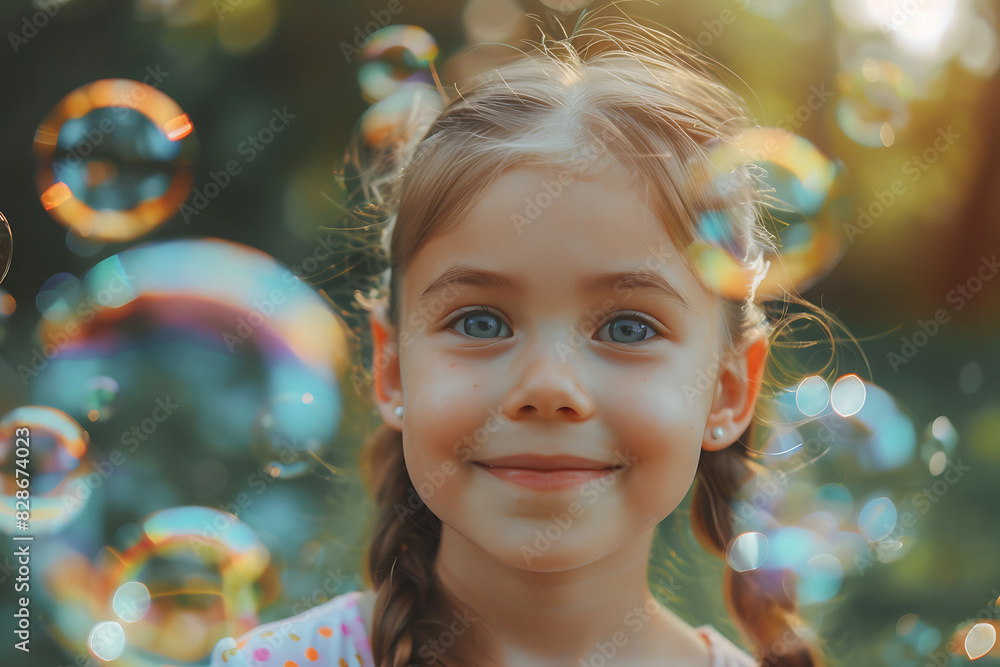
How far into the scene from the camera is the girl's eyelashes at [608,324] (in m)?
0.85

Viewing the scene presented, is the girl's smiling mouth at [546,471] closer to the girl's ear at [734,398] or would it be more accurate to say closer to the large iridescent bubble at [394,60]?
the girl's ear at [734,398]

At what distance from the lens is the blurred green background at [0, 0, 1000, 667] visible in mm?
1480

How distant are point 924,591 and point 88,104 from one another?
83.8 inches

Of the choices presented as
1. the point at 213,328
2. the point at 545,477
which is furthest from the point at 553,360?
the point at 213,328

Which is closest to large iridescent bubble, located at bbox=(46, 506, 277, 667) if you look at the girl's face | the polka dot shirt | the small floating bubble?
the polka dot shirt

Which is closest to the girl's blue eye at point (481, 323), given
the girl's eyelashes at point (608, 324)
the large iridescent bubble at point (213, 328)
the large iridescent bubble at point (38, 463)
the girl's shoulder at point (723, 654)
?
the girl's eyelashes at point (608, 324)

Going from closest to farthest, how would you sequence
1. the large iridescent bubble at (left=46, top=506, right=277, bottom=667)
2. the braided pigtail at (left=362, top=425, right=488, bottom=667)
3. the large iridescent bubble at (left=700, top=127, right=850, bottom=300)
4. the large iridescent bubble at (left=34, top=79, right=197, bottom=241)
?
the braided pigtail at (left=362, top=425, right=488, bottom=667)
the large iridescent bubble at (left=700, top=127, right=850, bottom=300)
the large iridescent bubble at (left=46, top=506, right=277, bottom=667)
the large iridescent bubble at (left=34, top=79, right=197, bottom=241)

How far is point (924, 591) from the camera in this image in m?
2.03

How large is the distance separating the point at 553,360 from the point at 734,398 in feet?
0.99

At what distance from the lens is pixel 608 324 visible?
33.2 inches

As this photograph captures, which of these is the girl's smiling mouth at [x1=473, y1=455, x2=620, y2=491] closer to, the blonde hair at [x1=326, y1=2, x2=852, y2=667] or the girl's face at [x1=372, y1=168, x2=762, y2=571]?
the girl's face at [x1=372, y1=168, x2=762, y2=571]

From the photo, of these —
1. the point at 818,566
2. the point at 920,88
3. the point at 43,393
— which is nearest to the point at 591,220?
the point at 818,566

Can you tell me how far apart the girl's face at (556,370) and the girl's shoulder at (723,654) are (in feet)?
1.01

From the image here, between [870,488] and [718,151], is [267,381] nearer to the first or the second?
[718,151]
